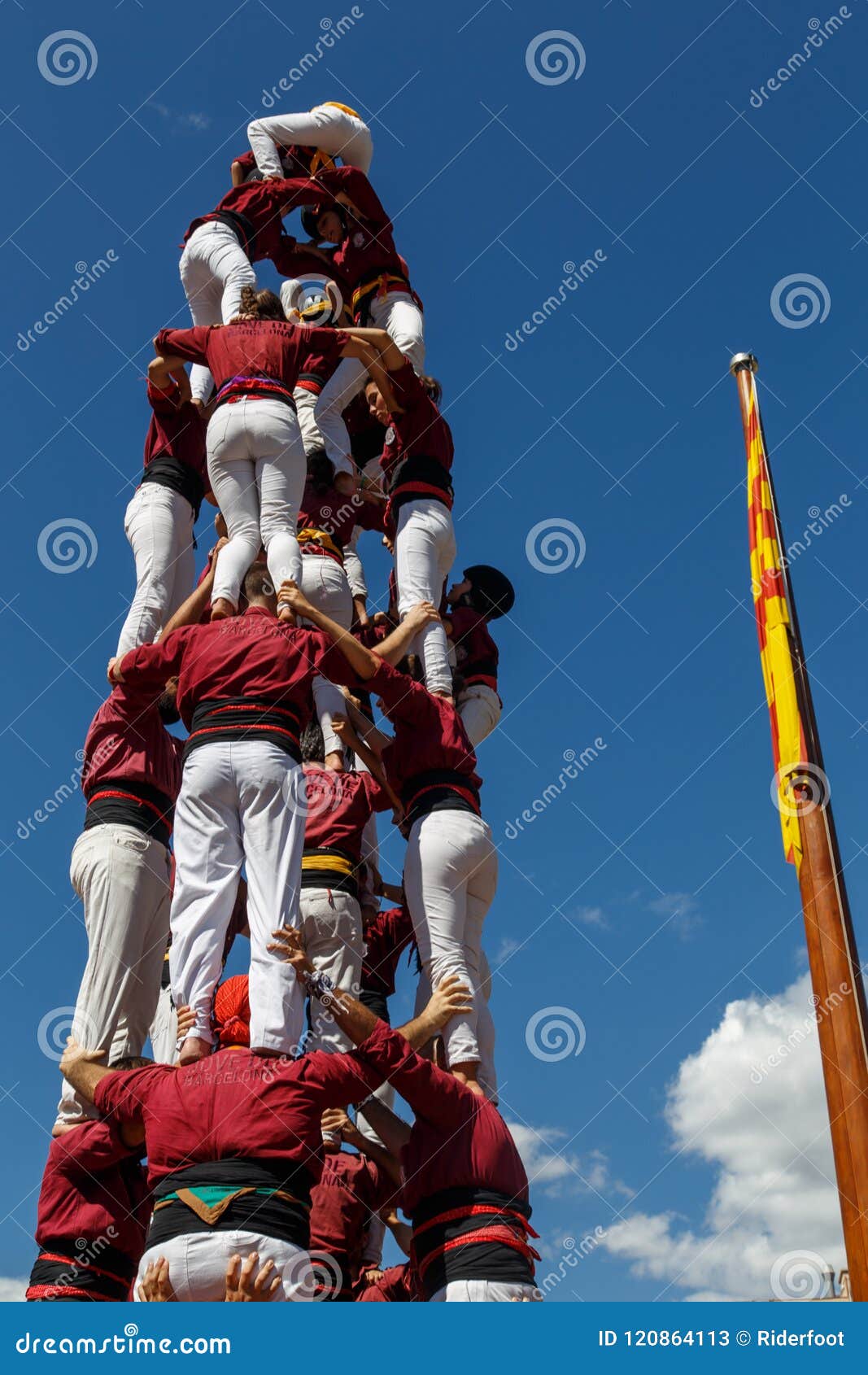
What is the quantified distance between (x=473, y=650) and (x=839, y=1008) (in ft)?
22.3

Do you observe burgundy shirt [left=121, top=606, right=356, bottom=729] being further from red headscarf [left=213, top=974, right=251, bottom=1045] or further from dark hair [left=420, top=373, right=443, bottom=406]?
dark hair [left=420, top=373, right=443, bottom=406]

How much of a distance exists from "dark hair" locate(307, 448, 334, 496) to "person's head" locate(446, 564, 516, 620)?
1660 mm

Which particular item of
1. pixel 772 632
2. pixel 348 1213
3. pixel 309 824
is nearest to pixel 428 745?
pixel 309 824

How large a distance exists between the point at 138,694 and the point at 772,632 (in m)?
4.00

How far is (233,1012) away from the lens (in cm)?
798

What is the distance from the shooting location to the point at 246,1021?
784 centimetres

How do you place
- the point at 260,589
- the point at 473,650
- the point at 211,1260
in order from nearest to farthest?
the point at 211,1260
the point at 260,589
the point at 473,650

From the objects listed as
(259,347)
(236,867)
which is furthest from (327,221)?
(236,867)

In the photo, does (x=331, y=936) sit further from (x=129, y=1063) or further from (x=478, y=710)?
(x=478, y=710)

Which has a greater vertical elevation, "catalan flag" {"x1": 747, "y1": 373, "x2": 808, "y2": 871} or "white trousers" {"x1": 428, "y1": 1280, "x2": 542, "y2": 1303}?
"catalan flag" {"x1": 747, "y1": 373, "x2": 808, "y2": 871}

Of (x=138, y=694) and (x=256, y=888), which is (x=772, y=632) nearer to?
(x=256, y=888)

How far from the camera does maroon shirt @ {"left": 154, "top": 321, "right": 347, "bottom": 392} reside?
965 centimetres

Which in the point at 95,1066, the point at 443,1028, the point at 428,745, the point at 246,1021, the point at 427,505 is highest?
the point at 427,505

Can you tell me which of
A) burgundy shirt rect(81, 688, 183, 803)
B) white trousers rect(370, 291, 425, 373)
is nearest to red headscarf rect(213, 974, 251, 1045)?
burgundy shirt rect(81, 688, 183, 803)
